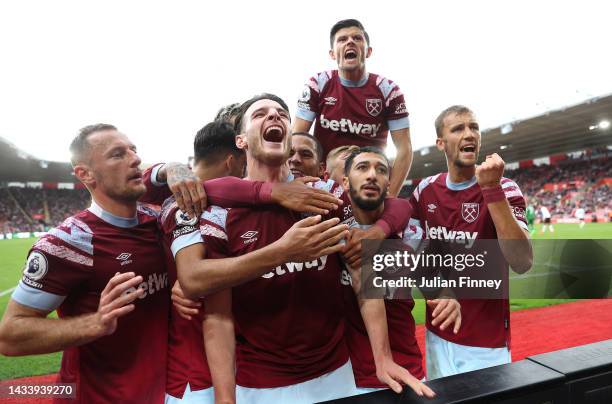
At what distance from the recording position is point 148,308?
6.23ft

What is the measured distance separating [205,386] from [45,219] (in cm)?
4276

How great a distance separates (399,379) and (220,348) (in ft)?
2.31

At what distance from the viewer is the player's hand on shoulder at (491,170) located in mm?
1831

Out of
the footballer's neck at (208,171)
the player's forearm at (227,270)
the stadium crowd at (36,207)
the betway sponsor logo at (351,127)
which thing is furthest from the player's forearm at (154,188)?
the stadium crowd at (36,207)

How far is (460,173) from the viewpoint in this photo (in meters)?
2.50

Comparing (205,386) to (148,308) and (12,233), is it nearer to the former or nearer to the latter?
(148,308)

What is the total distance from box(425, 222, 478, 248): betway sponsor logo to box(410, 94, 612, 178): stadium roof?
16253 mm

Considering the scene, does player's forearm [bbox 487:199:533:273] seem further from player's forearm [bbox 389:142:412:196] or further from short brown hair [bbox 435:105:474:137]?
player's forearm [bbox 389:142:412:196]

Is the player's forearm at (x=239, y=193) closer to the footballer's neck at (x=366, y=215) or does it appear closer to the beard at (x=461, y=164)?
the footballer's neck at (x=366, y=215)

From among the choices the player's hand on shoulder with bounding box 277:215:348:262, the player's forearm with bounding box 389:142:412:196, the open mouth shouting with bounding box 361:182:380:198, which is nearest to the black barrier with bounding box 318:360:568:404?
the player's hand on shoulder with bounding box 277:215:348:262

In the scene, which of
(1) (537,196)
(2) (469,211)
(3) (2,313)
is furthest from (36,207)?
(1) (537,196)

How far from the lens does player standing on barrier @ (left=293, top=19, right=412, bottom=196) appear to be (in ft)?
9.87

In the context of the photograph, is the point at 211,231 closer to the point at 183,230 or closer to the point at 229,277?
the point at 183,230

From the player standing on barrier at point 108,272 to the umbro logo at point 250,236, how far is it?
51cm
